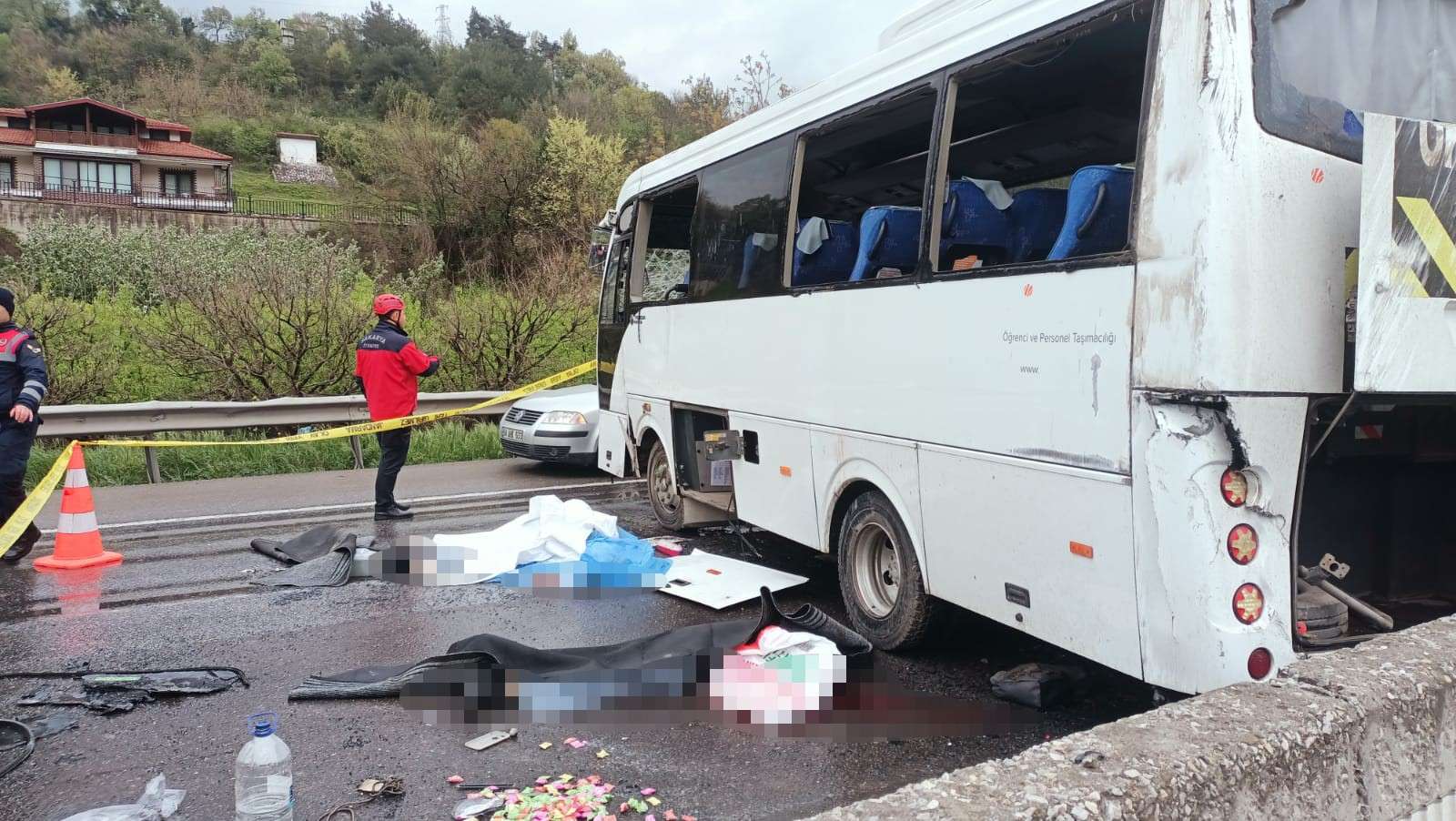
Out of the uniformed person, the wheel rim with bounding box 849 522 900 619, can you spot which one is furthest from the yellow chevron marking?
the uniformed person

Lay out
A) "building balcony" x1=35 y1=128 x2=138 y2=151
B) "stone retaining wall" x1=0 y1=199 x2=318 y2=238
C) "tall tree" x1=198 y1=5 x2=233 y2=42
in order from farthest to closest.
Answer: "tall tree" x1=198 y1=5 x2=233 y2=42 → "building balcony" x1=35 y1=128 x2=138 y2=151 → "stone retaining wall" x1=0 y1=199 x2=318 y2=238

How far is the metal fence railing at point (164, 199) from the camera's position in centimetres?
4341

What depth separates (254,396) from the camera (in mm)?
13781

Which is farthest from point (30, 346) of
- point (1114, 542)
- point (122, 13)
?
point (122, 13)

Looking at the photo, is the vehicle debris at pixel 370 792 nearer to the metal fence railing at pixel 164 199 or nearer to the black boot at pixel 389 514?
the black boot at pixel 389 514

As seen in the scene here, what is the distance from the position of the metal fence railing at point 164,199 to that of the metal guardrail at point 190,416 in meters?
29.5

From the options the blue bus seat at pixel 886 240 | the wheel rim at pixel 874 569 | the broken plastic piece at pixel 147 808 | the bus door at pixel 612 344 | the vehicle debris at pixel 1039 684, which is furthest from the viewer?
the bus door at pixel 612 344

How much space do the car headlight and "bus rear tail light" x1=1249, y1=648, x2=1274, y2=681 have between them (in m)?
8.80

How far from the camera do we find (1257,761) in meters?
2.07

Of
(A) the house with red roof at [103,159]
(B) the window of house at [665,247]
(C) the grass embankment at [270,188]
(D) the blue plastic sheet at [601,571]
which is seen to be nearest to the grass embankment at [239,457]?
(B) the window of house at [665,247]

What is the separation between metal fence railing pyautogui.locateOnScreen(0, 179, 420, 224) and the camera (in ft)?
142

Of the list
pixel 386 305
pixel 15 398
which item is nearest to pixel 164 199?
pixel 386 305

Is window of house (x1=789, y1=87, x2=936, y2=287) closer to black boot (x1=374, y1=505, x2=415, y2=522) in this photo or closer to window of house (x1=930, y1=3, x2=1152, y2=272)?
window of house (x1=930, y1=3, x2=1152, y2=272)

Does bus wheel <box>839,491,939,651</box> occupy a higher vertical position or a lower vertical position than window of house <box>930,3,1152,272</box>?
lower
